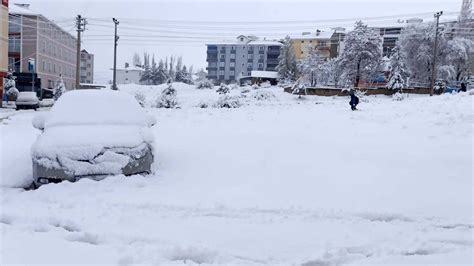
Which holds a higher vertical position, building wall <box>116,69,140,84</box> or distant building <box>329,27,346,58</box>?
distant building <box>329,27,346,58</box>

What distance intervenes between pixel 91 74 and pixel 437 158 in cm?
12825

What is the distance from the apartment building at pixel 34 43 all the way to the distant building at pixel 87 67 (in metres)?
43.9

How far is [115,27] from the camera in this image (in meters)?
→ 41.0

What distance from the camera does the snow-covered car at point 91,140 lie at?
6867 mm

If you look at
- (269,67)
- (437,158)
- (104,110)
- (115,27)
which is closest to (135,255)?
(104,110)

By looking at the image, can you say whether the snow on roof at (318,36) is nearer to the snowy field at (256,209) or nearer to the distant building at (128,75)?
the distant building at (128,75)

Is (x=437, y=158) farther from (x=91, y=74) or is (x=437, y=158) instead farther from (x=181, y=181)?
(x=91, y=74)

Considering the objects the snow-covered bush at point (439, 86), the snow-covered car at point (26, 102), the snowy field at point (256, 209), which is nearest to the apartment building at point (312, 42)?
the snow-covered bush at point (439, 86)

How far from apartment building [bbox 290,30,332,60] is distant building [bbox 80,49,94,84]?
55485 mm

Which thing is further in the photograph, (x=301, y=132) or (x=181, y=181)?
(x=301, y=132)

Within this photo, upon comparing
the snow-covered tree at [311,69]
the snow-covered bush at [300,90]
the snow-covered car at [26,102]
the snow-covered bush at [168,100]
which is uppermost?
the snow-covered tree at [311,69]

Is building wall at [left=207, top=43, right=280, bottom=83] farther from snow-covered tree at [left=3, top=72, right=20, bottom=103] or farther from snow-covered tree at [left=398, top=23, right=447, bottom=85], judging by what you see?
snow-covered tree at [left=3, top=72, right=20, bottom=103]

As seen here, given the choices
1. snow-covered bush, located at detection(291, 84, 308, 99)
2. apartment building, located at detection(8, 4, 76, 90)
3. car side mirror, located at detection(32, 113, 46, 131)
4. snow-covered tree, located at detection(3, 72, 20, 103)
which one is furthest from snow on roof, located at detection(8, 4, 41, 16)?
car side mirror, located at detection(32, 113, 46, 131)

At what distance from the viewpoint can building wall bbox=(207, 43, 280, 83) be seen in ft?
359
